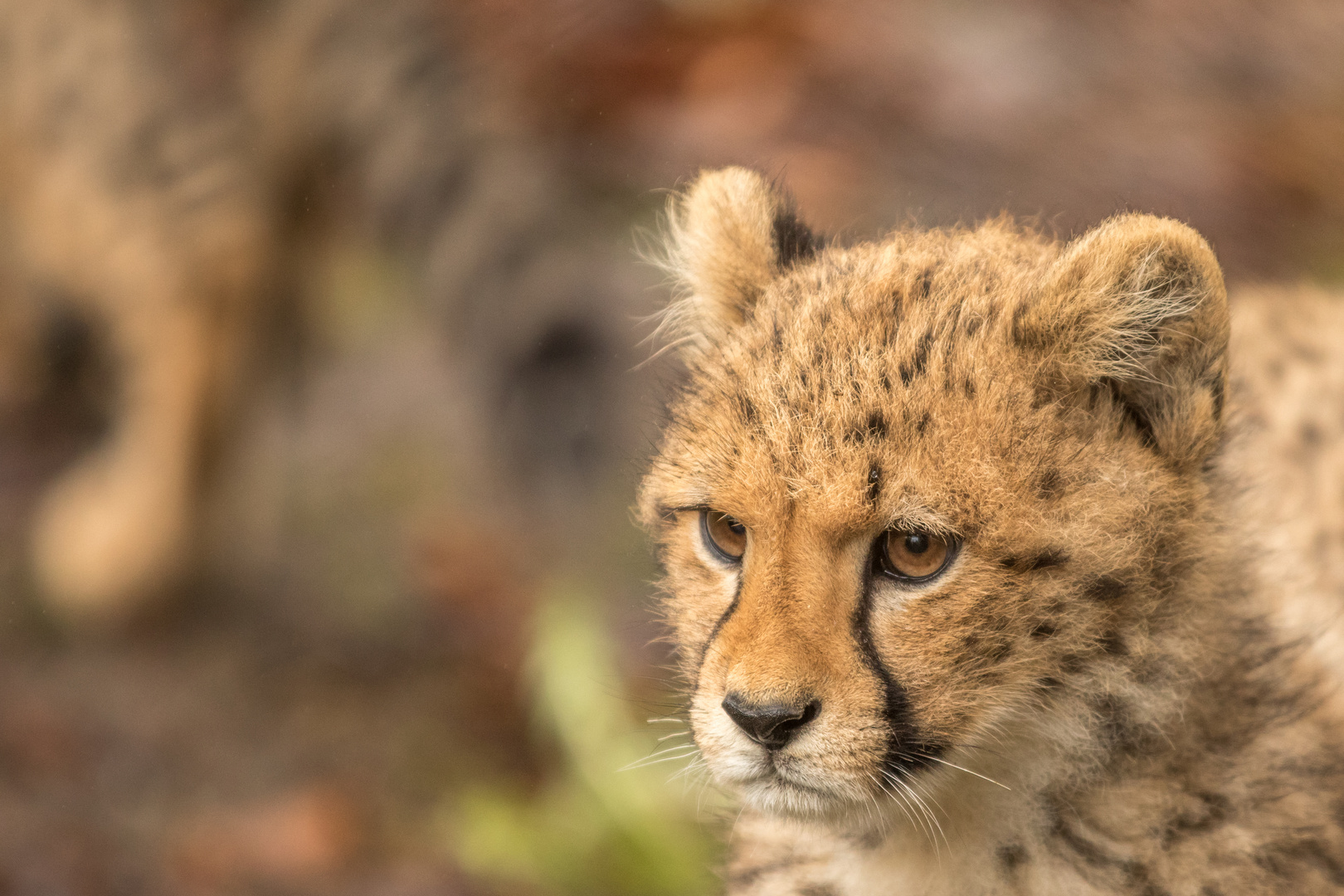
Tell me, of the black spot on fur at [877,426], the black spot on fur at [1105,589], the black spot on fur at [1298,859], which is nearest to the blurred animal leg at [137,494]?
the black spot on fur at [877,426]

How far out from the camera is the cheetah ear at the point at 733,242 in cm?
204

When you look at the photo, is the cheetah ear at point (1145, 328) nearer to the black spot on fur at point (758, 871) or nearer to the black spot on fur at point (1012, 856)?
the black spot on fur at point (1012, 856)

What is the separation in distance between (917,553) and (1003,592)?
0.12 m

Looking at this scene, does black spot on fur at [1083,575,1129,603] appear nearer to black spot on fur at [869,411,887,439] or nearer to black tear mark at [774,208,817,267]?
black spot on fur at [869,411,887,439]

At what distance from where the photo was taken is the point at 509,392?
12.7 feet

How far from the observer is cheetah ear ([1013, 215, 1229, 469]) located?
64.1 inches

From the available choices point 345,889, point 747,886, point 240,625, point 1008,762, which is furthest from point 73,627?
point 1008,762

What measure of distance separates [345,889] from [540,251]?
6.14 feet

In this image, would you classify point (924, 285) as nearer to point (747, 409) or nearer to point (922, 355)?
point (922, 355)

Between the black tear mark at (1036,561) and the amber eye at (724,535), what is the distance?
350mm

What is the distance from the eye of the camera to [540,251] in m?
3.65

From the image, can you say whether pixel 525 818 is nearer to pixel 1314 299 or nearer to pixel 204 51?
pixel 1314 299

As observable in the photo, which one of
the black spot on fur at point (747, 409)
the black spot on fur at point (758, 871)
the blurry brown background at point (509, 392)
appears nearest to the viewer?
the black spot on fur at point (747, 409)

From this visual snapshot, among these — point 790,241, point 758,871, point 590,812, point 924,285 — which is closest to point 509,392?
point 590,812
